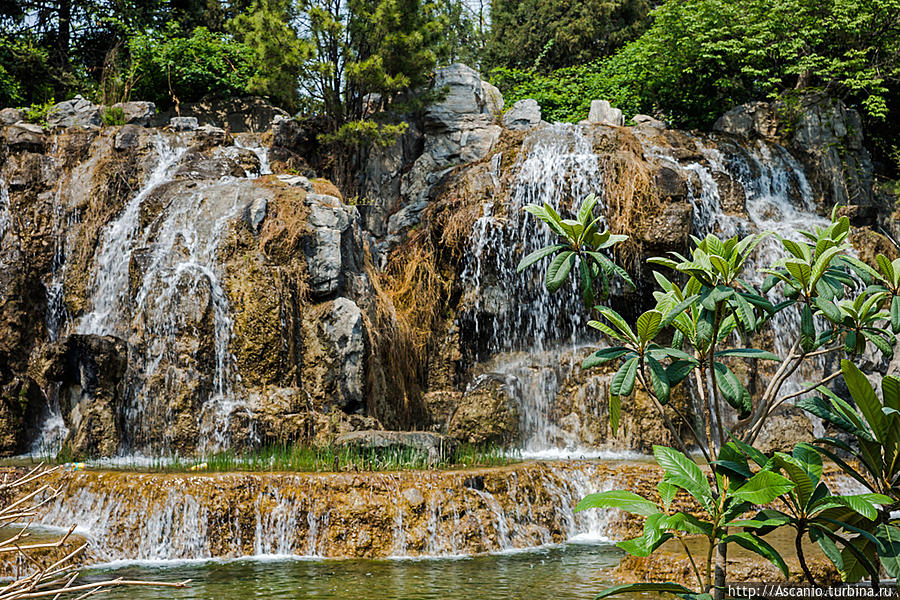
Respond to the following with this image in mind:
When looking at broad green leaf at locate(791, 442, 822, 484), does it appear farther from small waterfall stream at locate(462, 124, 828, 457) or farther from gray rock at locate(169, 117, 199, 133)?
→ gray rock at locate(169, 117, 199, 133)

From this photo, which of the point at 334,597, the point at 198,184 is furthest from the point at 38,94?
the point at 334,597

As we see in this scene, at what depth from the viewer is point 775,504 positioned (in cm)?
868

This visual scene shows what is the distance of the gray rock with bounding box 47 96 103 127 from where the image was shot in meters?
15.9

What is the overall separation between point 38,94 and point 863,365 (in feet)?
59.7

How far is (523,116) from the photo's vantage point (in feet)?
60.4

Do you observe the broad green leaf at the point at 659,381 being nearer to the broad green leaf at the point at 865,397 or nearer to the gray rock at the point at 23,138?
the broad green leaf at the point at 865,397

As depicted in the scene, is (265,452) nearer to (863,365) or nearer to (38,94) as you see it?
(863,365)

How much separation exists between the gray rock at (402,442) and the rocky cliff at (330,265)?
0.97m

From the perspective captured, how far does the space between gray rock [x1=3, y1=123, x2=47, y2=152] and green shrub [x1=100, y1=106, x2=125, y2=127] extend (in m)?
2.12

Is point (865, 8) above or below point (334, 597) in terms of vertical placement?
above

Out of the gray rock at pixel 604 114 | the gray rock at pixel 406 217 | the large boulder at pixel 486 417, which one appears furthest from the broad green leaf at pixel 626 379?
the gray rock at pixel 604 114

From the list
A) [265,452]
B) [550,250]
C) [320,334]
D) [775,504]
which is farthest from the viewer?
[320,334]

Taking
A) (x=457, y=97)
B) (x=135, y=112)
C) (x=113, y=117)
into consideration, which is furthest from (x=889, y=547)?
(x=135, y=112)

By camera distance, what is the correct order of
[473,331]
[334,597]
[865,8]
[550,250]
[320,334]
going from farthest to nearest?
[865,8], [473,331], [320,334], [334,597], [550,250]
